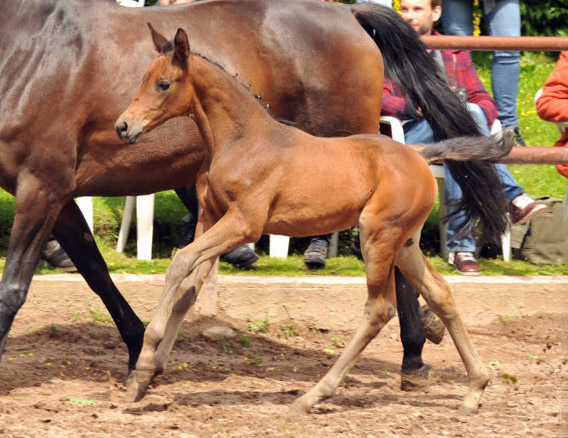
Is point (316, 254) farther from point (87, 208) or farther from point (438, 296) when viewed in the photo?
point (438, 296)

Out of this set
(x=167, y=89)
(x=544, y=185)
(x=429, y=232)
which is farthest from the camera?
(x=544, y=185)

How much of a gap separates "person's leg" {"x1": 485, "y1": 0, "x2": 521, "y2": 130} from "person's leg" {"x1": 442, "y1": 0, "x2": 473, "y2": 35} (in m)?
0.17

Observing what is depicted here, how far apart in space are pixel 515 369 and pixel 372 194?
151cm

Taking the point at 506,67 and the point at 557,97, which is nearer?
the point at 557,97

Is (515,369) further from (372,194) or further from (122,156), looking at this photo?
(122,156)

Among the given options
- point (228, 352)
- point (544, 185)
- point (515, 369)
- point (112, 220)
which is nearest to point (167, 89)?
point (228, 352)

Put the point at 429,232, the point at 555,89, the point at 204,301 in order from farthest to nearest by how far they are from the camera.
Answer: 1. the point at 429,232
2. the point at 555,89
3. the point at 204,301

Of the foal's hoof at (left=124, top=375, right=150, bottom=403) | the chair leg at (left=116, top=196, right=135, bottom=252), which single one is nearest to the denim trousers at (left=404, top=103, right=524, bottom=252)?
the chair leg at (left=116, top=196, right=135, bottom=252)

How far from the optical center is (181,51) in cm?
403

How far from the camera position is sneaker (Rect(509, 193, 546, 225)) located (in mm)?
6262

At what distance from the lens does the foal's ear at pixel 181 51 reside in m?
3.98

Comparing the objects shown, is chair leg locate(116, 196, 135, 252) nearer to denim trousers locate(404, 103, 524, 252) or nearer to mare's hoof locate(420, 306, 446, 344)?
denim trousers locate(404, 103, 524, 252)

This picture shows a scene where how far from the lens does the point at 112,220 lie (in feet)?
22.6

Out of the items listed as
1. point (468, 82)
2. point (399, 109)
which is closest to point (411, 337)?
point (399, 109)
